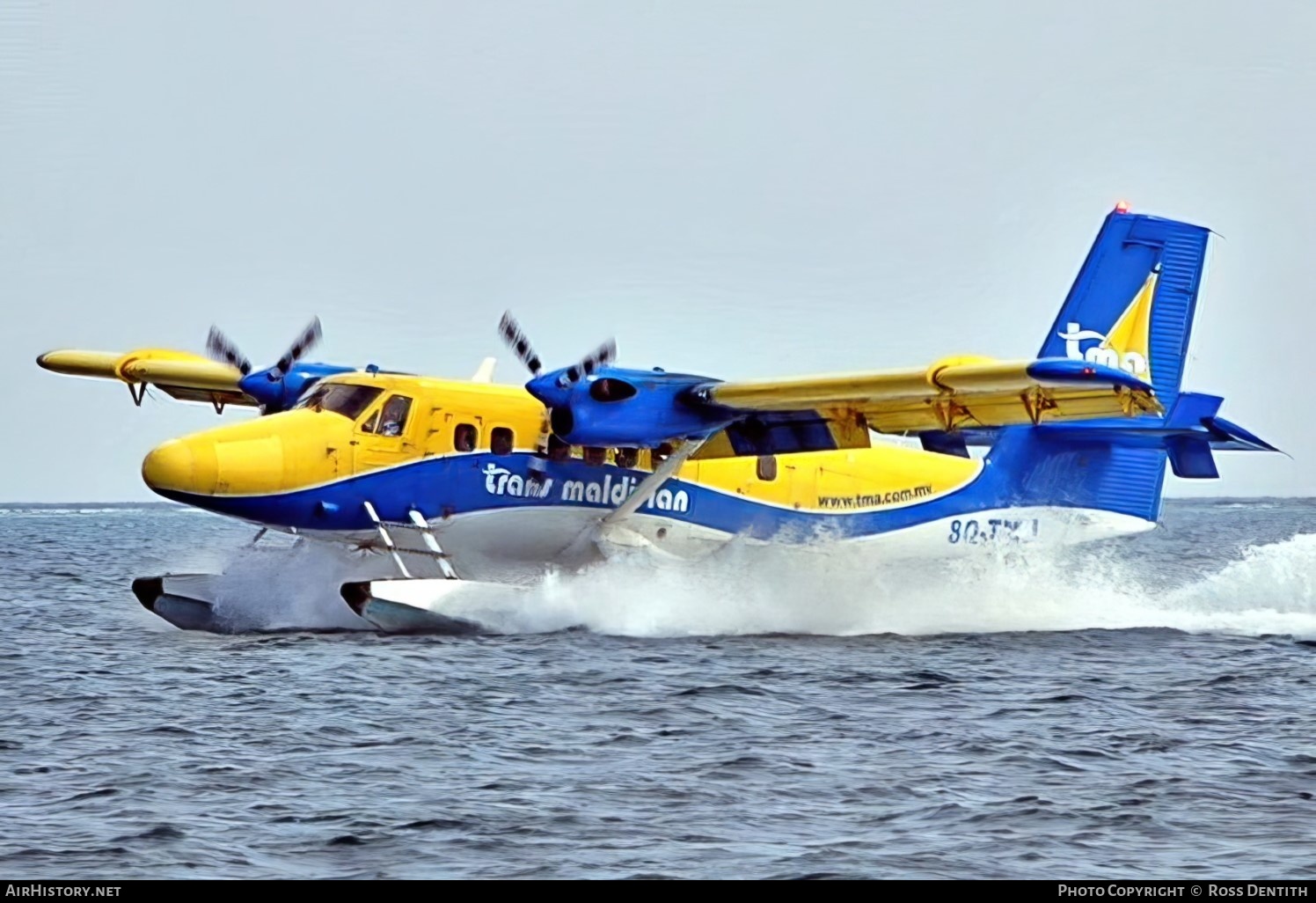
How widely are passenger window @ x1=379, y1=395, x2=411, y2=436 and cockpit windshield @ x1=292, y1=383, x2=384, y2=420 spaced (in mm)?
182

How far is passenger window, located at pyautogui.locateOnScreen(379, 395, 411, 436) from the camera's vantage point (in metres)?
19.4

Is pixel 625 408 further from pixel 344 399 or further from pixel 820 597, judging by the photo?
pixel 820 597

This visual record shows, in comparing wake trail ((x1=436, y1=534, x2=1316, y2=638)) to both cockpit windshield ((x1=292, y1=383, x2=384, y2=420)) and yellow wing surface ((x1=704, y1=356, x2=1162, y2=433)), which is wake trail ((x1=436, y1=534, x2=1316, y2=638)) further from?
cockpit windshield ((x1=292, y1=383, x2=384, y2=420))

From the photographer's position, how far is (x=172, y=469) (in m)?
18.2

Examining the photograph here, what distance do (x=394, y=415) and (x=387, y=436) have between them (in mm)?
242

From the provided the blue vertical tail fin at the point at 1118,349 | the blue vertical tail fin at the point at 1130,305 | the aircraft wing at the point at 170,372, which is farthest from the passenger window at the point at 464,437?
the blue vertical tail fin at the point at 1130,305

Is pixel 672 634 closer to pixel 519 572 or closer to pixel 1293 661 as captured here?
pixel 519 572

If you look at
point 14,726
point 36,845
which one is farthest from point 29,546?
point 36,845

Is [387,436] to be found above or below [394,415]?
below

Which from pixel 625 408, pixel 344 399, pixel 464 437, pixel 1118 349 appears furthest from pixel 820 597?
pixel 344 399

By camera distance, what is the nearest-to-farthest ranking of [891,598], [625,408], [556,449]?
1. [625,408]
2. [556,449]
3. [891,598]

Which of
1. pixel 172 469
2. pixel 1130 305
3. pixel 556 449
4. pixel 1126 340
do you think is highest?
pixel 1130 305

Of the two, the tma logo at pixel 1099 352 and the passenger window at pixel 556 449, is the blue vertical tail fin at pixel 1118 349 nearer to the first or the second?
the tma logo at pixel 1099 352

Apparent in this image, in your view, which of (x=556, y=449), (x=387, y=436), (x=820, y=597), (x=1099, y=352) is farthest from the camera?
(x=1099, y=352)
